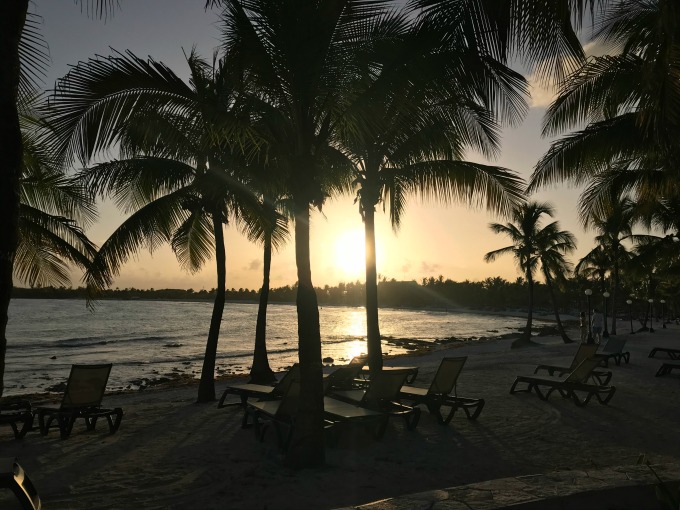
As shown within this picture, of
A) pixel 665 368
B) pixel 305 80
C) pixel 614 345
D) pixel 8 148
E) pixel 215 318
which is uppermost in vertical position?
pixel 305 80

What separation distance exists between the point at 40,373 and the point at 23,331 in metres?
32.6

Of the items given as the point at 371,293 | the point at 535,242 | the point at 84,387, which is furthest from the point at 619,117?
the point at 535,242

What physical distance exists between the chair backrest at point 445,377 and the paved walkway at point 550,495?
4.56 meters

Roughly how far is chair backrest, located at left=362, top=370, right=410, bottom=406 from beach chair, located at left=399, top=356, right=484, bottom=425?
0.66 m

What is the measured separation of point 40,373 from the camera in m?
26.4

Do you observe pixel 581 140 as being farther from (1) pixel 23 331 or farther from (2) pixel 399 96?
(1) pixel 23 331

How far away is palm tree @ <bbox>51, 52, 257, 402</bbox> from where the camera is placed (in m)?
5.62

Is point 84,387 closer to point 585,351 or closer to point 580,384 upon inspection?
point 580,384

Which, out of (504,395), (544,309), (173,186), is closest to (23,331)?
(173,186)

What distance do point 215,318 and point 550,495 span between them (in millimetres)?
8864

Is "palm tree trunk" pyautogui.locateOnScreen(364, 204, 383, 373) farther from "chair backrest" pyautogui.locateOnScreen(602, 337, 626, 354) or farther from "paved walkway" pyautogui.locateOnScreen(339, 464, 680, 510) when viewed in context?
"paved walkway" pyautogui.locateOnScreen(339, 464, 680, 510)

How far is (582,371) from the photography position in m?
9.58

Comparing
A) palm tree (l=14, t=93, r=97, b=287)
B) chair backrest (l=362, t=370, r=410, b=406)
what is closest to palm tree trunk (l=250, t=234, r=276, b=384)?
palm tree (l=14, t=93, r=97, b=287)

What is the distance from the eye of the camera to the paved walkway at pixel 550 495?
3273 mm
